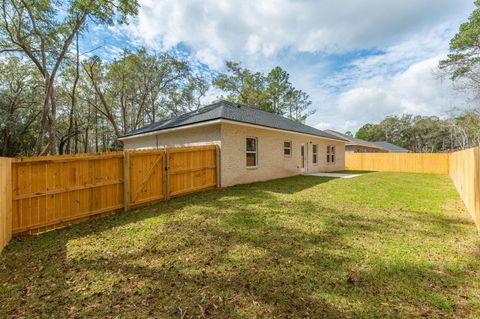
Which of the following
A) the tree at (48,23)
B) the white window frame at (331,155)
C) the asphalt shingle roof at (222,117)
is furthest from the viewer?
the white window frame at (331,155)

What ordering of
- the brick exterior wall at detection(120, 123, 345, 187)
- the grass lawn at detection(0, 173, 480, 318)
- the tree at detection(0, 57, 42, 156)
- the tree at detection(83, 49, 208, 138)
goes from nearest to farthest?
the grass lawn at detection(0, 173, 480, 318), the brick exterior wall at detection(120, 123, 345, 187), the tree at detection(0, 57, 42, 156), the tree at detection(83, 49, 208, 138)

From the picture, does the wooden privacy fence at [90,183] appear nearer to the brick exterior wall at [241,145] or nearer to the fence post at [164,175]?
the fence post at [164,175]

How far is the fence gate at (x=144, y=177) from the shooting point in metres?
6.37

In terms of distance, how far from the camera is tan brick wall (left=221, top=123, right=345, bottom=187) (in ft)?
32.3

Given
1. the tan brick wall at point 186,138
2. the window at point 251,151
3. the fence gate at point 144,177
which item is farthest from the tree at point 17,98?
the window at point 251,151

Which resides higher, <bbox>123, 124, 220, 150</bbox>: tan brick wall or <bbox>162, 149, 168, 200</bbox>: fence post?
<bbox>123, 124, 220, 150</bbox>: tan brick wall

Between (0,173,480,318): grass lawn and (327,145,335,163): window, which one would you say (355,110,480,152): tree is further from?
(0,173,480,318): grass lawn

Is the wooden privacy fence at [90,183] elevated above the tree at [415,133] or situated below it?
below

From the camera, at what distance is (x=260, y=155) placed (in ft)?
38.0

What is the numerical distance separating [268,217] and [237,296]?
301 centimetres

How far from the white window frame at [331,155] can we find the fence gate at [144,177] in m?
15.5

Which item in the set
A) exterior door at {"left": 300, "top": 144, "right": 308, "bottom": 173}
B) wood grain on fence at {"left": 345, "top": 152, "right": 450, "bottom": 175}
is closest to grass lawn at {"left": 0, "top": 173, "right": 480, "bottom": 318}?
exterior door at {"left": 300, "top": 144, "right": 308, "bottom": 173}

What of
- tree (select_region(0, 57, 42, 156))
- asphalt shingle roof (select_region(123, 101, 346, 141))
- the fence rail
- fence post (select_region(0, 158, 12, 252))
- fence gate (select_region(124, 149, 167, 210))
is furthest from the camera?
tree (select_region(0, 57, 42, 156))

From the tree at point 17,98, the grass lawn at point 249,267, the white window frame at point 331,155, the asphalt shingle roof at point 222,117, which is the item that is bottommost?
the grass lawn at point 249,267
